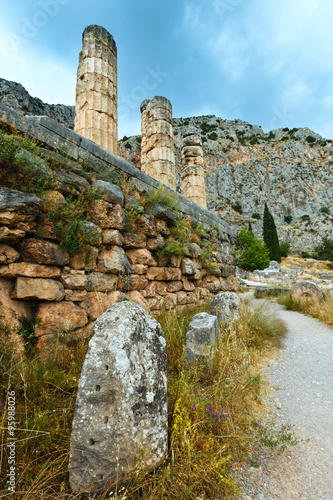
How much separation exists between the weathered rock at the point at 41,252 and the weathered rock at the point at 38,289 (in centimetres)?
22

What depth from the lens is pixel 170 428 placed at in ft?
5.79

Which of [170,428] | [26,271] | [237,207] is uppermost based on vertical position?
[237,207]

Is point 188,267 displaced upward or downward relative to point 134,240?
downward

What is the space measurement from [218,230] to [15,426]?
6871 mm

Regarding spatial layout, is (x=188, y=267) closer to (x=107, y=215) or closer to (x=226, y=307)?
(x=226, y=307)

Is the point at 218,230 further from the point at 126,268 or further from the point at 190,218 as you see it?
the point at 126,268

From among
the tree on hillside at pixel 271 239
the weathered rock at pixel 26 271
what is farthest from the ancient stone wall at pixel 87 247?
the tree on hillside at pixel 271 239

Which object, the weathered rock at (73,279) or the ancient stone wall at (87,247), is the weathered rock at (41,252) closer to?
the ancient stone wall at (87,247)

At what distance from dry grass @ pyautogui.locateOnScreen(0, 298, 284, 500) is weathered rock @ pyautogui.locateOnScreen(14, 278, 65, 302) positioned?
0.45m

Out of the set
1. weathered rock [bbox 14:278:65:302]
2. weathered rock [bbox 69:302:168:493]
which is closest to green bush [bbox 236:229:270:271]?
weathered rock [bbox 14:278:65:302]

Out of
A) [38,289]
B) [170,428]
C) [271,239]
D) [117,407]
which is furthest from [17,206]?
[271,239]

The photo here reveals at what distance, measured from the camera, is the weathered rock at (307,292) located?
8.26 metres

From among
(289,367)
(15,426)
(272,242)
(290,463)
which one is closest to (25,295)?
(15,426)

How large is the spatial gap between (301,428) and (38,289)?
2887 mm
